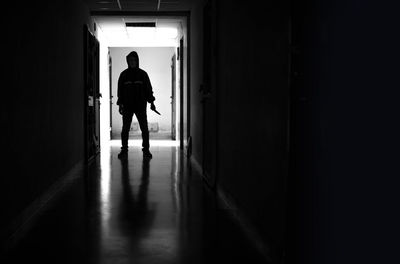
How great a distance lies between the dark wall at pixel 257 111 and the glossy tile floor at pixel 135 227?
0.23m

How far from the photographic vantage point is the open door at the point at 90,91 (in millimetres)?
7363

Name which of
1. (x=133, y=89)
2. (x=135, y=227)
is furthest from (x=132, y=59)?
(x=135, y=227)

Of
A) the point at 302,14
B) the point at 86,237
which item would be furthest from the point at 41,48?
the point at 302,14

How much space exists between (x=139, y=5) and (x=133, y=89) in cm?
142

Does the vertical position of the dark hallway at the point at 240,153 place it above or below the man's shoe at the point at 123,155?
above

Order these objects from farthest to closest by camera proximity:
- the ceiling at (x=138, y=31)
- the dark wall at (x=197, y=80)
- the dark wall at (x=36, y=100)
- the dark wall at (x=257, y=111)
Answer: the ceiling at (x=138, y=31), the dark wall at (x=197, y=80), the dark wall at (x=36, y=100), the dark wall at (x=257, y=111)

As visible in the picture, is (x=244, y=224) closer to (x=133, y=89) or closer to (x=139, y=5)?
(x=133, y=89)

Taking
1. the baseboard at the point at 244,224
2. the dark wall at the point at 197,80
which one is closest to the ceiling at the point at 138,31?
the dark wall at the point at 197,80

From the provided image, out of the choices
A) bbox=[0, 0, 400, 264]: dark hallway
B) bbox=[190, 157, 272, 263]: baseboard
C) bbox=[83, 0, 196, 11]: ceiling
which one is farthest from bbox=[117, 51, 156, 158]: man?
bbox=[190, 157, 272, 263]: baseboard

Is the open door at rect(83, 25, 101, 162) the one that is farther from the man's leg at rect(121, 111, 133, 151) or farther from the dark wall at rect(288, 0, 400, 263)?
the dark wall at rect(288, 0, 400, 263)

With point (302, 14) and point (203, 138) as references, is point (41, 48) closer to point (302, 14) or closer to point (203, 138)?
point (203, 138)

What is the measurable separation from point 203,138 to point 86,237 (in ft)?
9.68

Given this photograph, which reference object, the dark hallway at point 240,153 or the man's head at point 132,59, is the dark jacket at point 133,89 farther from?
the dark hallway at point 240,153

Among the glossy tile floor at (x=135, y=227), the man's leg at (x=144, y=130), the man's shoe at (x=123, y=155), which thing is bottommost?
the man's shoe at (x=123, y=155)
